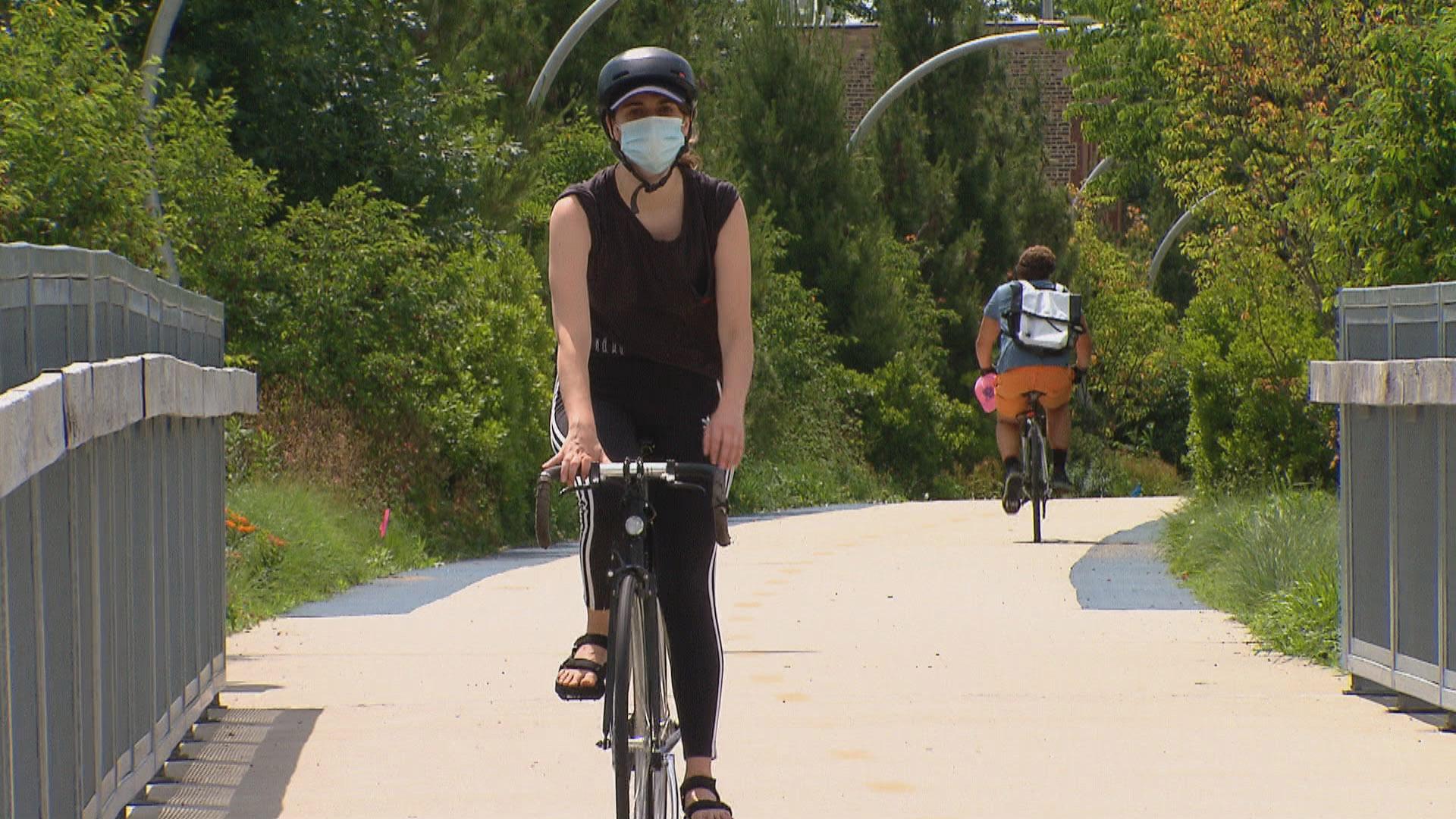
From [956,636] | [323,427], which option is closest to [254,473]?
[323,427]

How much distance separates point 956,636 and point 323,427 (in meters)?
7.88

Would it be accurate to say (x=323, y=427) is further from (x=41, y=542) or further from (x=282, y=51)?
(x=41, y=542)

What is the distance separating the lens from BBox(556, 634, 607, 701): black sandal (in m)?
5.12

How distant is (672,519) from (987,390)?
10.4m

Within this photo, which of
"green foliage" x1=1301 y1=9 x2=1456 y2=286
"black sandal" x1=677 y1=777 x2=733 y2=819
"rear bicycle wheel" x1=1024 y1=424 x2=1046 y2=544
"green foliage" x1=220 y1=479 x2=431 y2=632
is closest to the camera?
"black sandal" x1=677 y1=777 x2=733 y2=819

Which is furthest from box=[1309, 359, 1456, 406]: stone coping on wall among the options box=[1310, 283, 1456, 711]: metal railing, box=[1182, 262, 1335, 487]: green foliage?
box=[1182, 262, 1335, 487]: green foliage

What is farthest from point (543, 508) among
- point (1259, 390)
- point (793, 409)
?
point (793, 409)

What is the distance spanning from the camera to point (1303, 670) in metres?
8.62

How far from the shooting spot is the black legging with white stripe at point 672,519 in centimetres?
510

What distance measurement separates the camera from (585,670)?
5137 mm

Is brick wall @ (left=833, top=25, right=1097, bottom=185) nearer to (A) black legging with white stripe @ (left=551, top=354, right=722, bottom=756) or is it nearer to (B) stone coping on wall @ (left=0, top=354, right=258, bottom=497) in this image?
(B) stone coping on wall @ (left=0, top=354, right=258, bottom=497)

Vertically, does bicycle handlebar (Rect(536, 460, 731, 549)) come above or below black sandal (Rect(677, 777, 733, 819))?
above

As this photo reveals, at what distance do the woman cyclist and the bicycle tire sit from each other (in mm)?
243

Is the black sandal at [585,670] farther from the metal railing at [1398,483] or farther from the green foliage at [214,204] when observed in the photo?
the green foliage at [214,204]
